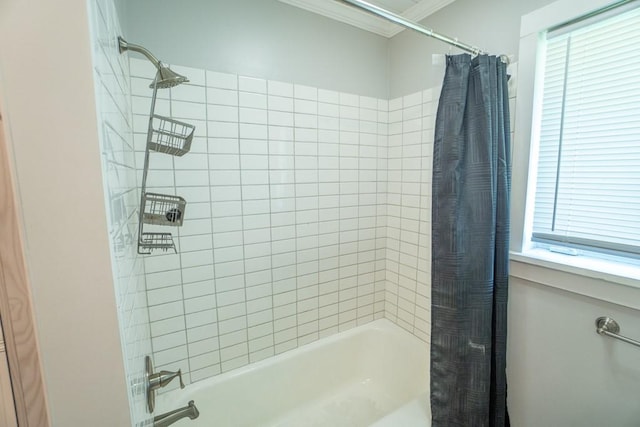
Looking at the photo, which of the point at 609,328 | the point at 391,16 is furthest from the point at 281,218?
the point at 609,328

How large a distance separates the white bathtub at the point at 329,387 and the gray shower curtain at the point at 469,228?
31cm

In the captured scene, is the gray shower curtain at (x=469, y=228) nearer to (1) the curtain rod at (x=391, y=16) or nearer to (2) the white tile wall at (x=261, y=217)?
(1) the curtain rod at (x=391, y=16)

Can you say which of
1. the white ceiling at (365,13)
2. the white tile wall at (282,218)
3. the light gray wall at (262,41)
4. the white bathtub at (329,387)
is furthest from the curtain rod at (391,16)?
the white bathtub at (329,387)

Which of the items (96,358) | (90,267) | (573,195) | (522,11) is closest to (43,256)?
(90,267)

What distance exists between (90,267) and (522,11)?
1846 mm

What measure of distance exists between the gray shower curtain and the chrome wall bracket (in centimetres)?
31

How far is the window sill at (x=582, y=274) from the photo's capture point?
0.92 meters

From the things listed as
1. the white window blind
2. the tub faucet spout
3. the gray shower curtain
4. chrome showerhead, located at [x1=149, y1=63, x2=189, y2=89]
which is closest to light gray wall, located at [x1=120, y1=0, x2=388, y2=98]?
chrome showerhead, located at [x1=149, y1=63, x2=189, y2=89]

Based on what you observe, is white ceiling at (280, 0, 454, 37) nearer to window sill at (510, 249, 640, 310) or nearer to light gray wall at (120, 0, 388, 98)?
light gray wall at (120, 0, 388, 98)

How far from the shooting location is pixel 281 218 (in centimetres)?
158

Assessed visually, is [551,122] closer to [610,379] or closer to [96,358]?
[610,379]

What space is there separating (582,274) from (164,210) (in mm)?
1733

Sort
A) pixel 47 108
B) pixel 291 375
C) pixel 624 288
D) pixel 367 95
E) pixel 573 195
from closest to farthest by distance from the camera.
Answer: pixel 47 108 < pixel 624 288 < pixel 573 195 < pixel 291 375 < pixel 367 95

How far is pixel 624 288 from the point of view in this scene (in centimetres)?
92
